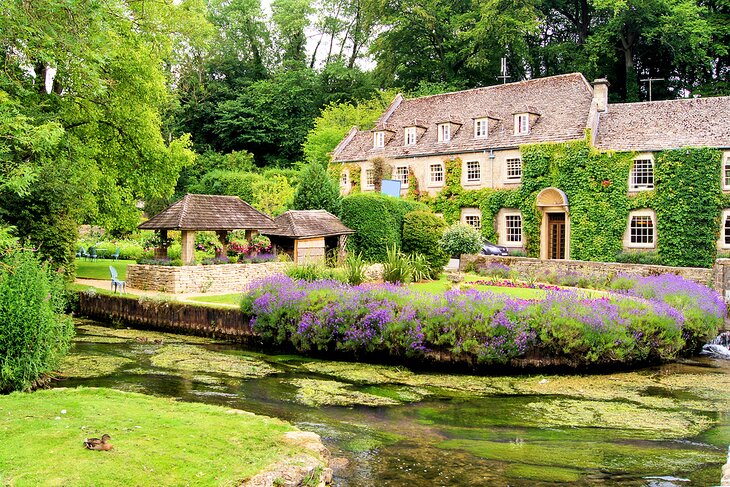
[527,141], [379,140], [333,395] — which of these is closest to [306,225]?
[333,395]

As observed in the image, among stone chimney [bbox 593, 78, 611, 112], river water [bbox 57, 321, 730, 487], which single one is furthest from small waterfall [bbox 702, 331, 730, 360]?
stone chimney [bbox 593, 78, 611, 112]

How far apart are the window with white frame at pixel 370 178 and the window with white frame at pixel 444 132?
4562mm

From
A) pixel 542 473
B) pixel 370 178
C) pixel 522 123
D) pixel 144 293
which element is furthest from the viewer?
pixel 370 178

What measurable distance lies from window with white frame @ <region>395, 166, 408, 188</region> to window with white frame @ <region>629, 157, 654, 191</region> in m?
13.0

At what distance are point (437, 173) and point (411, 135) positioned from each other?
352 centimetres

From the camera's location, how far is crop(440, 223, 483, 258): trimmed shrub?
79.1ft

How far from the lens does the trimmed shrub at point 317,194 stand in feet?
89.1

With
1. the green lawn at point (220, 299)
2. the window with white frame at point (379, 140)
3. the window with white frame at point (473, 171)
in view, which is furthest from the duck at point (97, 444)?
the window with white frame at point (379, 140)

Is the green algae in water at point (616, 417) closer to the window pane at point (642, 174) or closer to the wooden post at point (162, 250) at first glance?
the wooden post at point (162, 250)

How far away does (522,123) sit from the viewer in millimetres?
34375

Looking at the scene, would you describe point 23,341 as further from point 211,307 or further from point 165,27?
point 165,27

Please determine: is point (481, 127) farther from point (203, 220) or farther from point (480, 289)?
point (203, 220)

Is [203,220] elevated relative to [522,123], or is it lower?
lower

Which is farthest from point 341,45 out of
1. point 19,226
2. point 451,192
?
point 19,226
